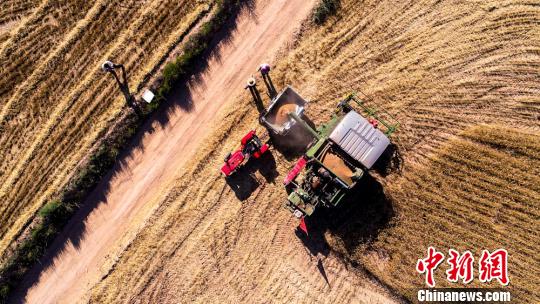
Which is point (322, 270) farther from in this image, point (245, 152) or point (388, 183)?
point (245, 152)

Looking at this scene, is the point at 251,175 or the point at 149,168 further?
the point at 149,168

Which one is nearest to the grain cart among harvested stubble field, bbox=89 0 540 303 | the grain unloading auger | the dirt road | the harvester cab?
the grain unloading auger

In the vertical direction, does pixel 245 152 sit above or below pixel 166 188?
below

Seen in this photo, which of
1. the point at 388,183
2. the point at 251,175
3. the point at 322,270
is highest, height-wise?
the point at 251,175

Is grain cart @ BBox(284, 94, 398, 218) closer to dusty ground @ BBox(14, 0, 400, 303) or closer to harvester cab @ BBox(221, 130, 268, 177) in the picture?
harvester cab @ BBox(221, 130, 268, 177)

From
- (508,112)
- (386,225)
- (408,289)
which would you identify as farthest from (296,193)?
(508,112)

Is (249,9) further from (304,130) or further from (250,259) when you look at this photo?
(250,259)

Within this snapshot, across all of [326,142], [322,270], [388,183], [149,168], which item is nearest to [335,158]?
[326,142]
